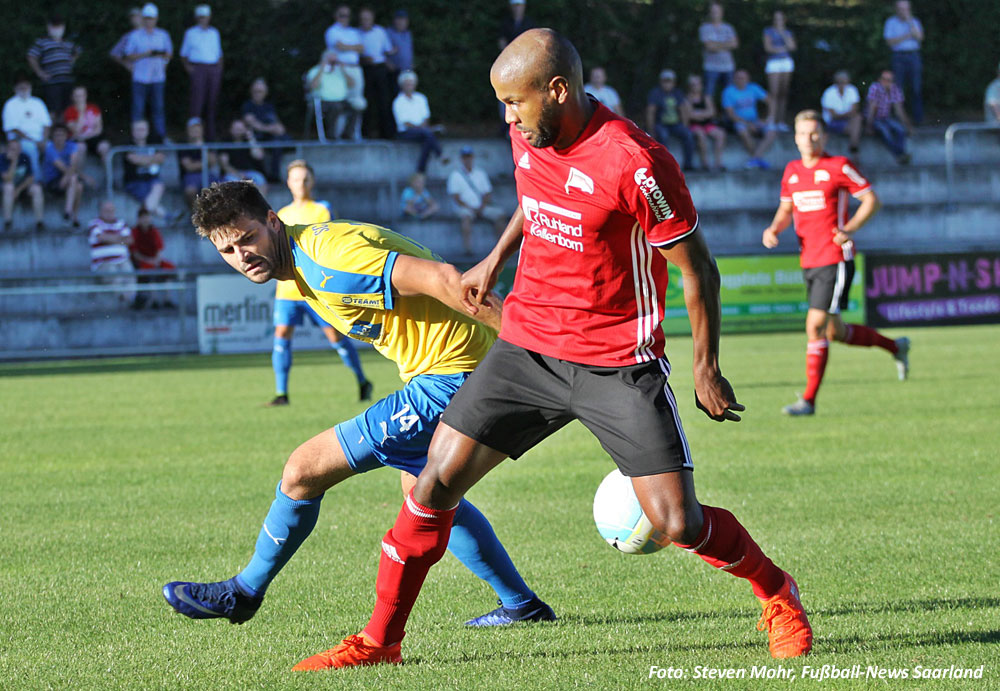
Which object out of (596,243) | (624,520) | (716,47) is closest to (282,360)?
(624,520)

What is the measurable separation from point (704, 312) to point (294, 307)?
870 cm

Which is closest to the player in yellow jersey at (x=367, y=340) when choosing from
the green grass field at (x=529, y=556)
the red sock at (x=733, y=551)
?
the green grass field at (x=529, y=556)

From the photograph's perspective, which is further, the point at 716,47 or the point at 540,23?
the point at 540,23

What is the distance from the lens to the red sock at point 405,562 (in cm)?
430

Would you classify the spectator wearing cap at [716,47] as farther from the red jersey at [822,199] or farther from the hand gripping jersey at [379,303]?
the hand gripping jersey at [379,303]

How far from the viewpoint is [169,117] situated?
2652 centimetres

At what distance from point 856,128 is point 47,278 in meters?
16.0

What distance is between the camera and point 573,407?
4.20 metres

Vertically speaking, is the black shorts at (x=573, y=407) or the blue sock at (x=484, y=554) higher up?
the black shorts at (x=573, y=407)

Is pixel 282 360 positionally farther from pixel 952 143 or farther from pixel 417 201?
pixel 952 143

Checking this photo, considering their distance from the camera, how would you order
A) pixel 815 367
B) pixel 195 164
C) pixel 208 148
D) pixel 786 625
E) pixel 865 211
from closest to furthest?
pixel 786 625 < pixel 815 367 < pixel 865 211 < pixel 208 148 < pixel 195 164

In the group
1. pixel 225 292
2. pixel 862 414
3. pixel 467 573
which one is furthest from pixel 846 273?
pixel 225 292

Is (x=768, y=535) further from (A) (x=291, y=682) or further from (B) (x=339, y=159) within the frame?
(B) (x=339, y=159)

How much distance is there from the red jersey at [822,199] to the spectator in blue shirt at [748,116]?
1464 centimetres
